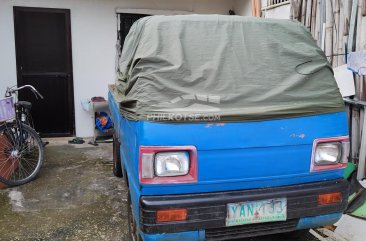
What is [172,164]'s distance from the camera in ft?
7.22

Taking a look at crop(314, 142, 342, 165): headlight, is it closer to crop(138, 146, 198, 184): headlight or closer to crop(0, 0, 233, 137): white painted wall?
crop(138, 146, 198, 184): headlight

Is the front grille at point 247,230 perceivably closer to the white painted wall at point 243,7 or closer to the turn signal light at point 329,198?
the turn signal light at point 329,198

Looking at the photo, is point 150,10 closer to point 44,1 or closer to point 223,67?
point 44,1

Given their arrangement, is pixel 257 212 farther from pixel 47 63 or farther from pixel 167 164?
pixel 47 63

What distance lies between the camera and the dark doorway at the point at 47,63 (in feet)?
21.1

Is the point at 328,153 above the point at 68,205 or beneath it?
above

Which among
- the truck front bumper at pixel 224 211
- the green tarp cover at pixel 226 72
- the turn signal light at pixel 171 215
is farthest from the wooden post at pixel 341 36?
the turn signal light at pixel 171 215

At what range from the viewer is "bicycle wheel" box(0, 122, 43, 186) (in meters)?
4.60

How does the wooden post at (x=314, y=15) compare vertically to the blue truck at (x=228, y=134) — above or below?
above

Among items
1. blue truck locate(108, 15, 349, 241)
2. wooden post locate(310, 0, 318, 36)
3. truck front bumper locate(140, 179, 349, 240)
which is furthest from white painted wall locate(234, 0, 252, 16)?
truck front bumper locate(140, 179, 349, 240)

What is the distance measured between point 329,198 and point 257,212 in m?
0.55

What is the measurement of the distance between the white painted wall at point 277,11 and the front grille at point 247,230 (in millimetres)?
3753

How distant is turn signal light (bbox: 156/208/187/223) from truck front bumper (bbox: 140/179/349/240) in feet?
0.07

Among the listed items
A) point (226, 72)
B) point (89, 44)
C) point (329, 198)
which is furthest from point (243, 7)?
point (329, 198)
